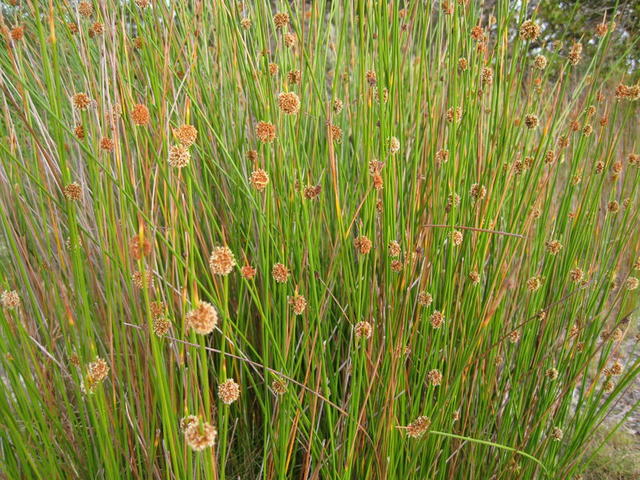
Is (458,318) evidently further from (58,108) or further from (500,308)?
(58,108)

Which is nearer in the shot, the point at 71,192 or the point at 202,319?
the point at 202,319

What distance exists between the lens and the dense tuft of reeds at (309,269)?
33.9 inches

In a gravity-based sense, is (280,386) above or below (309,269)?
below

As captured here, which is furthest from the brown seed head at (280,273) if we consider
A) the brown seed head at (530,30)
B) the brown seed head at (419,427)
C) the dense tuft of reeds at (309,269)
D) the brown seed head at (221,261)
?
the brown seed head at (530,30)

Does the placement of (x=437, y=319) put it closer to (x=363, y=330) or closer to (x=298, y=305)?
(x=363, y=330)

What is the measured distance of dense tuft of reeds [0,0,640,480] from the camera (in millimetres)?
862

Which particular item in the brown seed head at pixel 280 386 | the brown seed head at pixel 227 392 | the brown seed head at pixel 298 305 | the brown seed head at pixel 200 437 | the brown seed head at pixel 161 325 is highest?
the brown seed head at pixel 200 437

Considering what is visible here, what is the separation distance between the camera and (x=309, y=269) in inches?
36.9

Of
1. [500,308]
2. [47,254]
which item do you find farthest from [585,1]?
[47,254]

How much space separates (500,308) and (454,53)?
587mm

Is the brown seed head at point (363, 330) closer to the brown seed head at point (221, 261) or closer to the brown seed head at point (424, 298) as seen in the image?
the brown seed head at point (424, 298)

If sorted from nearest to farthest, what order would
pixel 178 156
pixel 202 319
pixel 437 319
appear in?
pixel 202 319
pixel 178 156
pixel 437 319

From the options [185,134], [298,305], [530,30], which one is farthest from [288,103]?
[530,30]

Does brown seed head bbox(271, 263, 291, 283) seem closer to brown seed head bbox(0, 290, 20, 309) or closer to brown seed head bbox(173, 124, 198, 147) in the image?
brown seed head bbox(173, 124, 198, 147)
